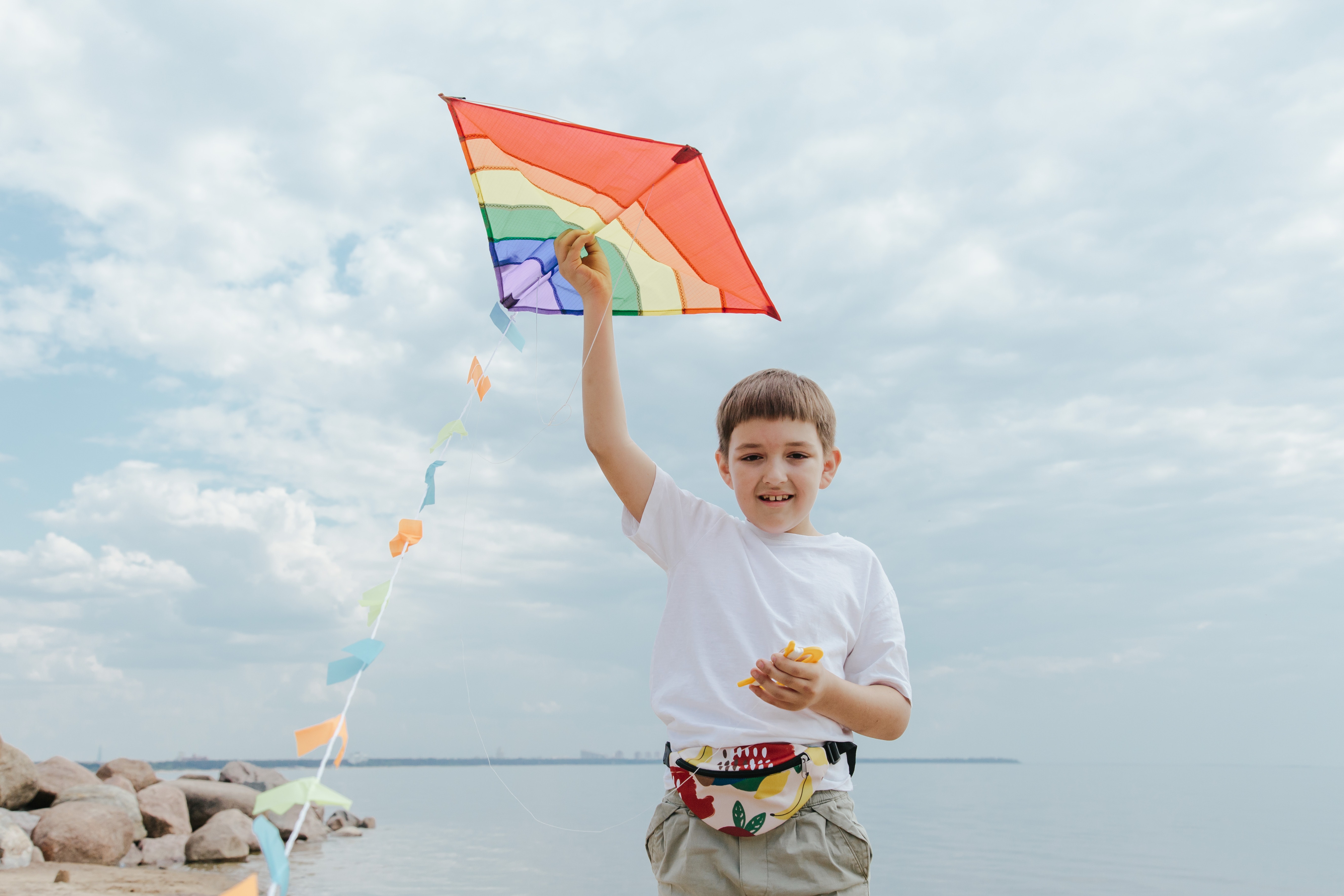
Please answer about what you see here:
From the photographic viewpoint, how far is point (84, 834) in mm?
9984

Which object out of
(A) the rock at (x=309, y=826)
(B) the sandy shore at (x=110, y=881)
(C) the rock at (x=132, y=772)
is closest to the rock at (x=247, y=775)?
(A) the rock at (x=309, y=826)

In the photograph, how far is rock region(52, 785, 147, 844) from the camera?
10836 mm

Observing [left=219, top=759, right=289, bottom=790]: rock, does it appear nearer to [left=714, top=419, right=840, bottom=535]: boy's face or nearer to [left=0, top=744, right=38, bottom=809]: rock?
[left=0, top=744, right=38, bottom=809]: rock

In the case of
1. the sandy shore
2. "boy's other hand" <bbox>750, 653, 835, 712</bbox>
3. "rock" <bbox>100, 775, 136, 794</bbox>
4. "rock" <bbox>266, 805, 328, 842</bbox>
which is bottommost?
"rock" <bbox>266, 805, 328, 842</bbox>

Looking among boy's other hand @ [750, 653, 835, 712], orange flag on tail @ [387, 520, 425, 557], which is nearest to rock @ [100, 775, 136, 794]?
orange flag on tail @ [387, 520, 425, 557]

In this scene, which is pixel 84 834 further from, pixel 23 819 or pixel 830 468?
pixel 830 468

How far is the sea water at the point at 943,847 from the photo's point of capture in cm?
1368

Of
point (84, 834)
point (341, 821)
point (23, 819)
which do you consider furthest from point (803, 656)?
point (341, 821)

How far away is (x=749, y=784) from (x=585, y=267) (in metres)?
1.41

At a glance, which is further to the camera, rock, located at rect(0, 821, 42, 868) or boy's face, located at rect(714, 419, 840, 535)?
rock, located at rect(0, 821, 42, 868)

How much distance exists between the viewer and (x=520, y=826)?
24234 millimetres

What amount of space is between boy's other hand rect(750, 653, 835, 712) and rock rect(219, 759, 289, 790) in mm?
17485

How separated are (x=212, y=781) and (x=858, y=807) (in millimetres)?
25572

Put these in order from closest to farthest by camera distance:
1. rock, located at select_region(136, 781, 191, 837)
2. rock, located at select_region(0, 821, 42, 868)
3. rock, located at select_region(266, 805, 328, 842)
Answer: rock, located at select_region(0, 821, 42, 868) < rock, located at select_region(136, 781, 191, 837) < rock, located at select_region(266, 805, 328, 842)
